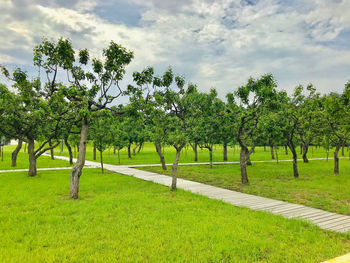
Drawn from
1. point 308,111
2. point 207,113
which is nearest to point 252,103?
point 207,113

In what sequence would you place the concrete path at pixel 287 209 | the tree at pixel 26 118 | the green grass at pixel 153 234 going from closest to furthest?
the green grass at pixel 153 234
the concrete path at pixel 287 209
the tree at pixel 26 118

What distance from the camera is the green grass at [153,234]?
5617 mm

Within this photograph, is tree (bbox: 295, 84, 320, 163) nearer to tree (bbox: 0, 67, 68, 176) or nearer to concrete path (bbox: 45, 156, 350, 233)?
concrete path (bbox: 45, 156, 350, 233)

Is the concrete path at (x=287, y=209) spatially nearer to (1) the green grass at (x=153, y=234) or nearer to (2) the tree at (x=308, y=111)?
(1) the green grass at (x=153, y=234)

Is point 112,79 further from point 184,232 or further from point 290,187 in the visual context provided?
point 290,187

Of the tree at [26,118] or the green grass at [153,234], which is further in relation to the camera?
the tree at [26,118]

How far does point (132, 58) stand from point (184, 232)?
963 centimetres

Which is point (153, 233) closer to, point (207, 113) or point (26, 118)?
point (207, 113)

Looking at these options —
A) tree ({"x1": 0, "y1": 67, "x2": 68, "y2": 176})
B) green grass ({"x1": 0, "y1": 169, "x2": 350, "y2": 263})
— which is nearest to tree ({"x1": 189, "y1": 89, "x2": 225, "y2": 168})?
green grass ({"x1": 0, "y1": 169, "x2": 350, "y2": 263})

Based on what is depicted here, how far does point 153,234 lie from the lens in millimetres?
6859

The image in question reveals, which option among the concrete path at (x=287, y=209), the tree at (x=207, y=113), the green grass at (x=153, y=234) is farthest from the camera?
the tree at (x=207, y=113)

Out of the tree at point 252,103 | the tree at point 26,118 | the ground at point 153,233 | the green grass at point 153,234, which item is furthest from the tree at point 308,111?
the tree at point 26,118

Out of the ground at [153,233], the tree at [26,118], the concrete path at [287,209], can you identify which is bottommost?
the concrete path at [287,209]

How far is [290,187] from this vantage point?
15258 mm
